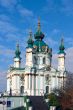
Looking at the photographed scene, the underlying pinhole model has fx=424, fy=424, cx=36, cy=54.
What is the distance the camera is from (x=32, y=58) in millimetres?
104875

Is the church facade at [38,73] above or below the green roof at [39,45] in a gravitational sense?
below

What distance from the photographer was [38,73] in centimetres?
10331

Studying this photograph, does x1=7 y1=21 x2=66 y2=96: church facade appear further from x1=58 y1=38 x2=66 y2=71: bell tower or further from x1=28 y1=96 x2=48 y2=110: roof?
x1=28 y1=96 x2=48 y2=110: roof

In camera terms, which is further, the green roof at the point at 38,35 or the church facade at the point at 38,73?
the green roof at the point at 38,35

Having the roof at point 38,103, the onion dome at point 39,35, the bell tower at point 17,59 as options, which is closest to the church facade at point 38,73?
the onion dome at point 39,35

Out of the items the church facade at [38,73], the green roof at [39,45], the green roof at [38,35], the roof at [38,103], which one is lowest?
the roof at [38,103]

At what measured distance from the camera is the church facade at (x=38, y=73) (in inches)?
4020

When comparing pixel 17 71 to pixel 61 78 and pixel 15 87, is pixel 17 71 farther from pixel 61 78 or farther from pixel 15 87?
pixel 61 78

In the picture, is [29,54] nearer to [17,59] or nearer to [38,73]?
[38,73]

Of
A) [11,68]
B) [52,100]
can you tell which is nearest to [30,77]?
[11,68]

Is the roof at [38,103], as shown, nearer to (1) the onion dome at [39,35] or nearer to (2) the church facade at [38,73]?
(2) the church facade at [38,73]

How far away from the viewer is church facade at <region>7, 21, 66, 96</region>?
102m

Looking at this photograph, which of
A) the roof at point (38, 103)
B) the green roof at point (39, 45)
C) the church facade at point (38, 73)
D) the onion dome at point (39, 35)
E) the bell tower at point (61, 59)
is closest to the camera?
the roof at point (38, 103)

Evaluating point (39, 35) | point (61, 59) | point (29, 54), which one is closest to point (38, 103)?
point (29, 54)
